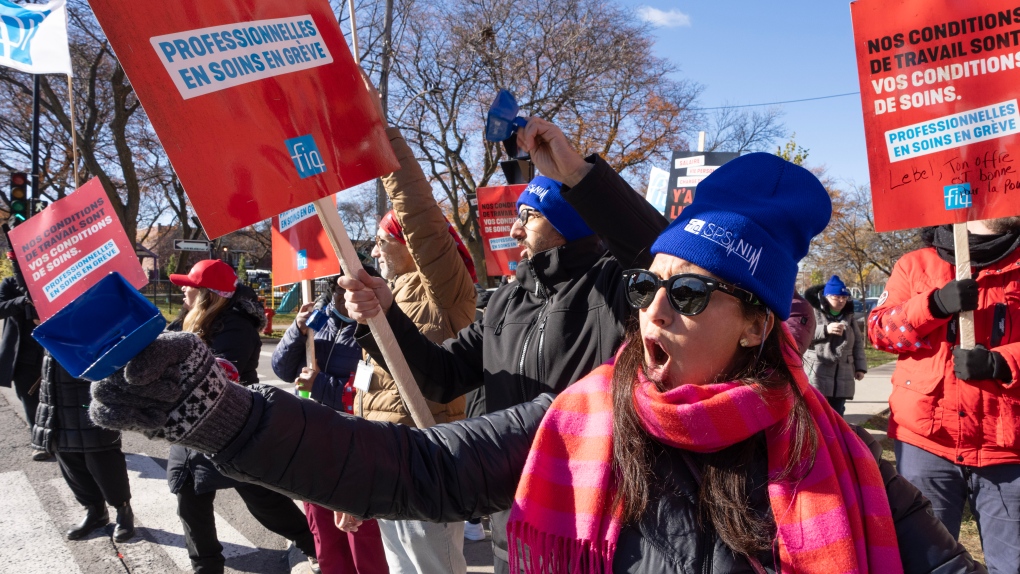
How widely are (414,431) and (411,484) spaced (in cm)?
12

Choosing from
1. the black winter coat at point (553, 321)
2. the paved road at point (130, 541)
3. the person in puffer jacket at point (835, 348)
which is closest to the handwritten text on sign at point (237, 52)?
the black winter coat at point (553, 321)

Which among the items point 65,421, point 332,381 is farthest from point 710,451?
point 65,421

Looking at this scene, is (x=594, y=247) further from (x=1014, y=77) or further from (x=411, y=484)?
(x=1014, y=77)

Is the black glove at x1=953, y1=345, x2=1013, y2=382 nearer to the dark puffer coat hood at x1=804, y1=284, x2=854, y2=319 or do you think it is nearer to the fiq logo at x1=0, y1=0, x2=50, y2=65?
the dark puffer coat hood at x1=804, y1=284, x2=854, y2=319

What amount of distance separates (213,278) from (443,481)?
2.95 metres

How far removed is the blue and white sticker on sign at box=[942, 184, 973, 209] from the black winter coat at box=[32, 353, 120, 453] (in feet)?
16.2

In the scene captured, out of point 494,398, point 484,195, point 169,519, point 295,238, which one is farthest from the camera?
point 484,195

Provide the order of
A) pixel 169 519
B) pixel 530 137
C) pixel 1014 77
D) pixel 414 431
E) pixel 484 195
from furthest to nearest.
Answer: pixel 484 195 < pixel 169 519 < pixel 1014 77 < pixel 530 137 < pixel 414 431

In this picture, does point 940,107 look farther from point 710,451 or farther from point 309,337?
point 309,337

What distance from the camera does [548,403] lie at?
164cm

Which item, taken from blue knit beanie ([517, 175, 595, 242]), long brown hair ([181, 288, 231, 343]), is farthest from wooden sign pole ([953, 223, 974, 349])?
long brown hair ([181, 288, 231, 343])

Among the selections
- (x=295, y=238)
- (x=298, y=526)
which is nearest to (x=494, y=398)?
(x=295, y=238)

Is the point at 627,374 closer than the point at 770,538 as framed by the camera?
No

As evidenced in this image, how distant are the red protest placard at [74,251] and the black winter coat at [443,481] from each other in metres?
2.83
